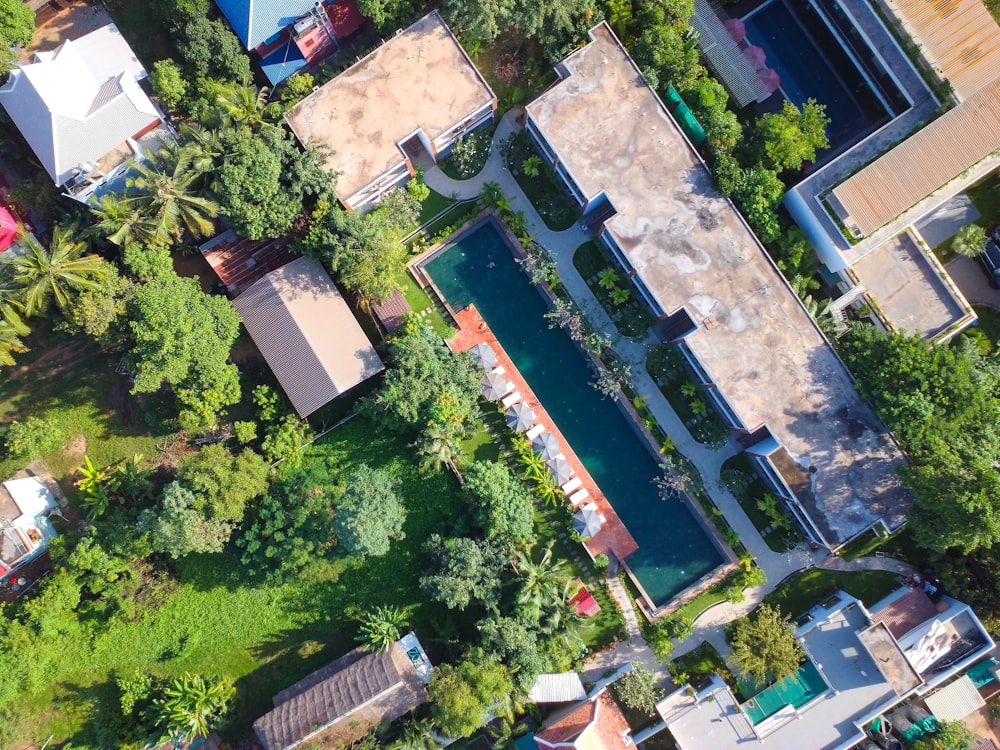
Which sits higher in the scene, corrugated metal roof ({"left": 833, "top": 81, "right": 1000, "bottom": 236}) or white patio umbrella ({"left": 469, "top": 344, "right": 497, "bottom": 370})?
white patio umbrella ({"left": 469, "top": 344, "right": 497, "bottom": 370})

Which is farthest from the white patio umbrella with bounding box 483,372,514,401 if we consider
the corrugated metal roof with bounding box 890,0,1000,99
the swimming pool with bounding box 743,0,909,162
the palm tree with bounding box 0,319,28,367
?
the corrugated metal roof with bounding box 890,0,1000,99

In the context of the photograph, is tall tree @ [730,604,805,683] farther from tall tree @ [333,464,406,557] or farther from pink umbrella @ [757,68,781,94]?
pink umbrella @ [757,68,781,94]

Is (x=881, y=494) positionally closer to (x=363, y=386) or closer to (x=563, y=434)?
(x=563, y=434)

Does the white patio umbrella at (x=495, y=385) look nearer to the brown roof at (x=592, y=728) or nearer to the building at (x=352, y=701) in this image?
the building at (x=352, y=701)

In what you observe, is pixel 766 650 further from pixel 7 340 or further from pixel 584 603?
pixel 7 340

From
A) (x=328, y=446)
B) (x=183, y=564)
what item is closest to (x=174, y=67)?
(x=328, y=446)

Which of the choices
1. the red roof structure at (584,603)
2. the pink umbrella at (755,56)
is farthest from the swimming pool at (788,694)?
the pink umbrella at (755,56)
